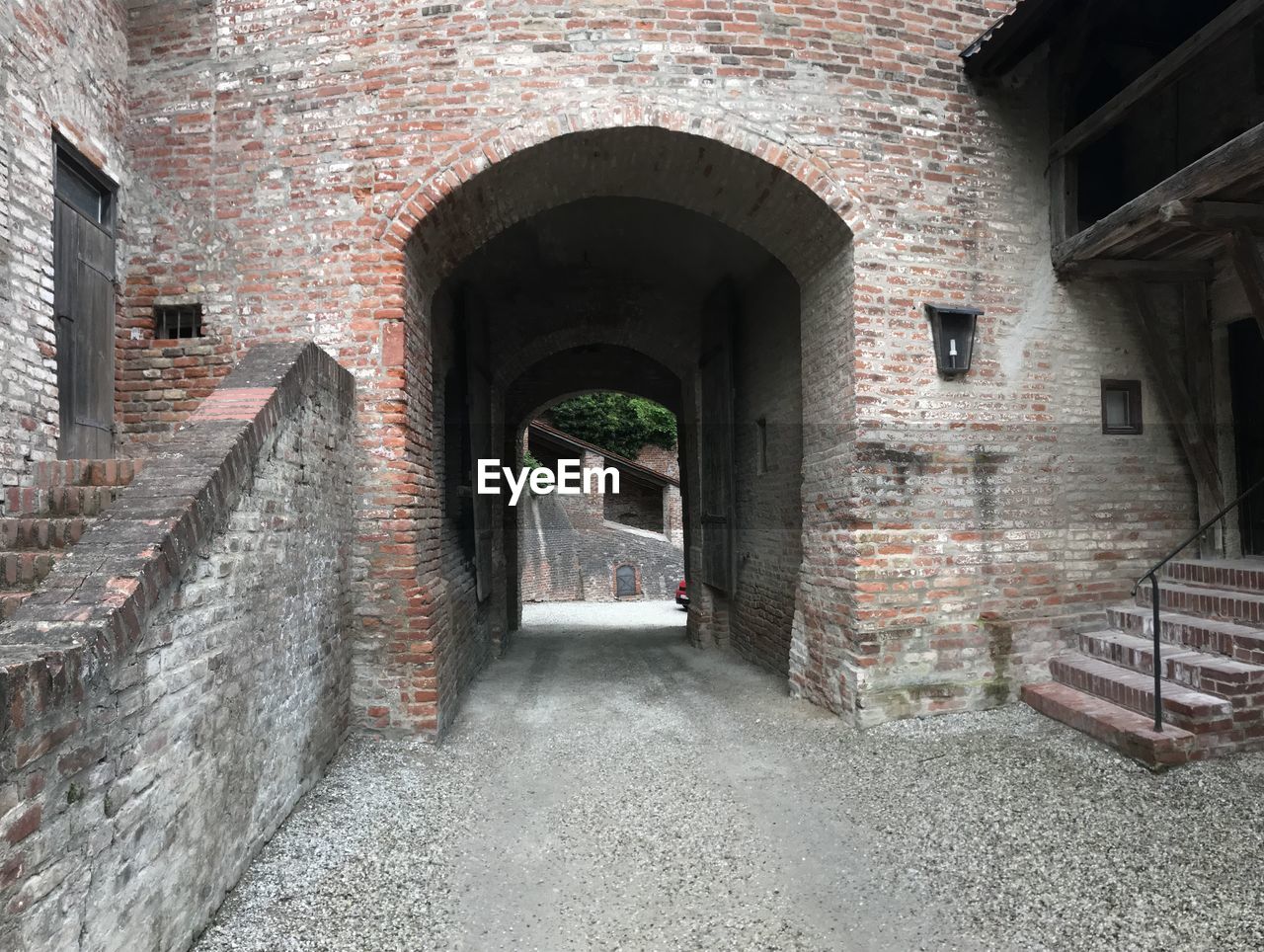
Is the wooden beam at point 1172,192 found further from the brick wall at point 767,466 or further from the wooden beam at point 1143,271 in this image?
the brick wall at point 767,466

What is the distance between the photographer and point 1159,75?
4457 millimetres

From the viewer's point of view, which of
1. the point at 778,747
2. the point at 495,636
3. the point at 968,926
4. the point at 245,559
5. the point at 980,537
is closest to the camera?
the point at 968,926

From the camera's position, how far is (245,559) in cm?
326

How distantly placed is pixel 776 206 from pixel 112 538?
15.4 ft

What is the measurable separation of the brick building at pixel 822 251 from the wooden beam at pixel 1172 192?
36 mm

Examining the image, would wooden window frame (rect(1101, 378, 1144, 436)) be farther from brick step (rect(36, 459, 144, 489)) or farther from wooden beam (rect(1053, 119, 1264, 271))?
brick step (rect(36, 459, 144, 489))

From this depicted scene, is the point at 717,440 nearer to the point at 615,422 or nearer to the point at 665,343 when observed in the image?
the point at 665,343

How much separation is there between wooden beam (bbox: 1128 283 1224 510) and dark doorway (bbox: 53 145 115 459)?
733 centimetres

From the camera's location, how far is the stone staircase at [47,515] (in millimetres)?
3143

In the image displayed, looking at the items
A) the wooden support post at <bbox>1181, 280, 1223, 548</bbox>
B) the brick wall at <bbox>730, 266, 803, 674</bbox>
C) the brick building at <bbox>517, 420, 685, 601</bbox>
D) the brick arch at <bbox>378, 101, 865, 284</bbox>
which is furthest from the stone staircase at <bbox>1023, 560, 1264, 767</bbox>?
the brick building at <bbox>517, 420, 685, 601</bbox>

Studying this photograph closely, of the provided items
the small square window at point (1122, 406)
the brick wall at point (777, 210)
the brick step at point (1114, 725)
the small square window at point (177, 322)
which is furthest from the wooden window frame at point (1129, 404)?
the small square window at point (177, 322)

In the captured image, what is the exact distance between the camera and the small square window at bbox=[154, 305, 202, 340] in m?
5.09

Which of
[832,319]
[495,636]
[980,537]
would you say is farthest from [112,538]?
[495,636]

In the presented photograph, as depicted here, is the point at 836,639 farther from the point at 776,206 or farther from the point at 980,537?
the point at 776,206
